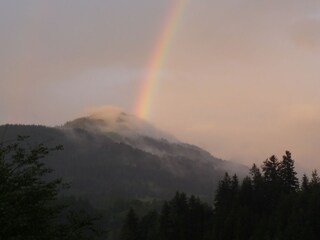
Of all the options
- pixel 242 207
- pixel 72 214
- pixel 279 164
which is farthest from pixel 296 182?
pixel 72 214

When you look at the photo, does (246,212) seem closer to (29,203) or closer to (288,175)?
(288,175)

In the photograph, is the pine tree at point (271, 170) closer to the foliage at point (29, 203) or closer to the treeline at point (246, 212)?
the treeline at point (246, 212)

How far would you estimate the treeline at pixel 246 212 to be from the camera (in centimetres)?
8088

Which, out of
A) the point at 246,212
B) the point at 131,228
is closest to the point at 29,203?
the point at 246,212

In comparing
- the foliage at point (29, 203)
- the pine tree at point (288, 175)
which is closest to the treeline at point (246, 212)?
the pine tree at point (288, 175)

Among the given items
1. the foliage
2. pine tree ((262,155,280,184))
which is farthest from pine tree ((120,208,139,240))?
the foliage

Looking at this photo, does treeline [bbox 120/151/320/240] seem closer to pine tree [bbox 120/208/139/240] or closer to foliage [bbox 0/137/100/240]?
pine tree [bbox 120/208/139/240]

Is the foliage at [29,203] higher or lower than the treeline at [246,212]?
lower

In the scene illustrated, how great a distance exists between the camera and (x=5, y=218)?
1318cm

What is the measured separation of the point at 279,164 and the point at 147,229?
1328 inches

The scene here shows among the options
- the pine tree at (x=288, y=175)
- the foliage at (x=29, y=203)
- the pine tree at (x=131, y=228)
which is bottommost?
the foliage at (x=29, y=203)

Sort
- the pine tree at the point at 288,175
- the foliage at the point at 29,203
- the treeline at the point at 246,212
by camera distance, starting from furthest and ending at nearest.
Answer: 1. the pine tree at the point at 288,175
2. the treeline at the point at 246,212
3. the foliage at the point at 29,203

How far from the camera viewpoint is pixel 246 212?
88.6 m

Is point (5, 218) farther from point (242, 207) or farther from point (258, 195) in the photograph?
point (258, 195)
